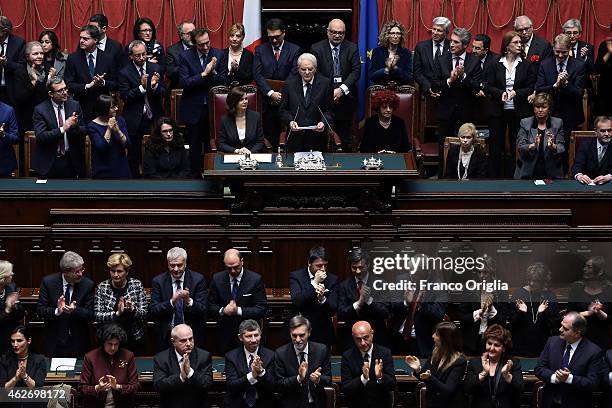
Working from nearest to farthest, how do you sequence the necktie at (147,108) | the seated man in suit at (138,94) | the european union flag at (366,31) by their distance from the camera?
1. the seated man in suit at (138,94)
2. the necktie at (147,108)
3. the european union flag at (366,31)

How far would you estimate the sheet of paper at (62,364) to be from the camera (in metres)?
11.6

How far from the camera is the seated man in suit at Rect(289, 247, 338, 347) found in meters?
12.1

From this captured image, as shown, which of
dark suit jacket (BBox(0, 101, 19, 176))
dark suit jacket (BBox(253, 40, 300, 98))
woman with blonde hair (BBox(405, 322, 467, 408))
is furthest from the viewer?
dark suit jacket (BBox(253, 40, 300, 98))

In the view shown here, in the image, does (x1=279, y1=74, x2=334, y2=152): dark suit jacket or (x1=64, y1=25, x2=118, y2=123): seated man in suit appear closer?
(x1=279, y1=74, x2=334, y2=152): dark suit jacket

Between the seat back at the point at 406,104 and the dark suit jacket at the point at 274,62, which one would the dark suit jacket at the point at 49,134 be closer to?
the dark suit jacket at the point at 274,62

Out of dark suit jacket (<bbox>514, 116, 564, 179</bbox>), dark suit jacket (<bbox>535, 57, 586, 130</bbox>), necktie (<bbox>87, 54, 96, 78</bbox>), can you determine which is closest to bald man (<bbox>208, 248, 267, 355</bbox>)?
dark suit jacket (<bbox>514, 116, 564, 179</bbox>)

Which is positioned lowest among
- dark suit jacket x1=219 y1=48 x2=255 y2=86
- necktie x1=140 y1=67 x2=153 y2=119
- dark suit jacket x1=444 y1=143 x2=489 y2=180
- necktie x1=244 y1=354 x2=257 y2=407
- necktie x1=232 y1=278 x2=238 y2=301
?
necktie x1=244 y1=354 x2=257 y2=407

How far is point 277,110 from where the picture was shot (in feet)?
47.6

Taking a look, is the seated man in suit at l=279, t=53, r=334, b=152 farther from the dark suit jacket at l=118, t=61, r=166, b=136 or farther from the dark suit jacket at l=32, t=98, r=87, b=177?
the dark suit jacket at l=32, t=98, r=87, b=177

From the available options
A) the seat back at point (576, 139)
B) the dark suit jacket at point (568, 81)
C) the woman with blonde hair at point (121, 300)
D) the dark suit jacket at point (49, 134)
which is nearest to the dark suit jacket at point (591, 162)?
the seat back at point (576, 139)

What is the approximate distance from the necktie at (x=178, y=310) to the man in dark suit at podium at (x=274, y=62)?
268cm

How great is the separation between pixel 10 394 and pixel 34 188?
86.0 inches

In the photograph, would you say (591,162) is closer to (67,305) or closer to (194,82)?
(194,82)

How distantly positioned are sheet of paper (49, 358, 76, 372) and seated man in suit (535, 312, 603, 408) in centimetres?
316
